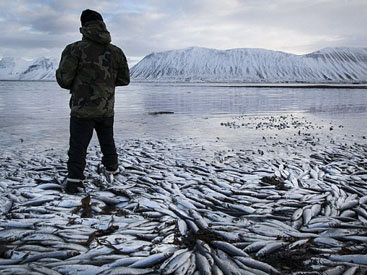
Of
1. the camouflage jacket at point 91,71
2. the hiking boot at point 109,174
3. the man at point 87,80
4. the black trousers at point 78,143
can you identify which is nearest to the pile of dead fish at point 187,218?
the hiking boot at point 109,174

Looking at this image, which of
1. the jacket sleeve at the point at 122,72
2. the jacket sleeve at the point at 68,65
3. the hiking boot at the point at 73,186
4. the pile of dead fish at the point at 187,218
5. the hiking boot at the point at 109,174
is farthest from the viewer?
the hiking boot at the point at 109,174

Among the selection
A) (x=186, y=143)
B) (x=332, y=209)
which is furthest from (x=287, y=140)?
(x=332, y=209)

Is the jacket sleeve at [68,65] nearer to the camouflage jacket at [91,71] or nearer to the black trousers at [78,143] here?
the camouflage jacket at [91,71]

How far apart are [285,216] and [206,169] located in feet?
10.1

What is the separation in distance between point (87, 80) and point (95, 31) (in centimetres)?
96

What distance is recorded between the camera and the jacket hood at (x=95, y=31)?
605cm

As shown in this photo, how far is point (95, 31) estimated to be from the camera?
606 centimetres

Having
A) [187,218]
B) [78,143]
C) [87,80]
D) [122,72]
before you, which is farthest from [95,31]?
[187,218]

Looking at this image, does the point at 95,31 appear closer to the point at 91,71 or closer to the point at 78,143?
the point at 91,71

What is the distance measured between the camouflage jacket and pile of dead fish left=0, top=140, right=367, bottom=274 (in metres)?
1.78

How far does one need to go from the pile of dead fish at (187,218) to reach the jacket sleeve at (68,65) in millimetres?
2219

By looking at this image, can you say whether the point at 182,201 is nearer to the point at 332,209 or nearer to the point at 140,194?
the point at 140,194

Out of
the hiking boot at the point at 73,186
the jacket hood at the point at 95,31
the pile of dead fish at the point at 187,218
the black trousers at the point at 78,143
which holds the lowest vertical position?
the pile of dead fish at the point at 187,218

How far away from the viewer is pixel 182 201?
229 inches
